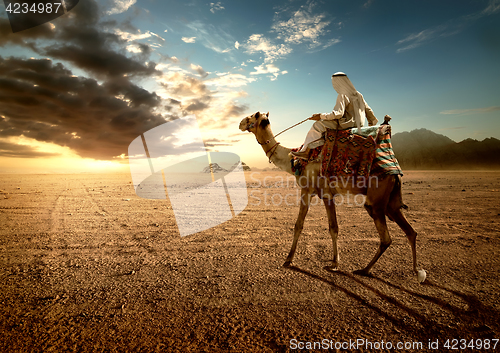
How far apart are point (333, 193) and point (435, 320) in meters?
2.59

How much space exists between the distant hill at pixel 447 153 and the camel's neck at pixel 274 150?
5035 inches

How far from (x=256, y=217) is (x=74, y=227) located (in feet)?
21.8

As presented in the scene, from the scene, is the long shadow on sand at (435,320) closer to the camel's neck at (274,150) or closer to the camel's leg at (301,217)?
the camel's leg at (301,217)

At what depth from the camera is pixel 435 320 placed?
11.0 feet

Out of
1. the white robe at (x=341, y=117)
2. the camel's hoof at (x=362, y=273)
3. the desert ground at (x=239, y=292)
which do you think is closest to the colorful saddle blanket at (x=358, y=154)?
the white robe at (x=341, y=117)

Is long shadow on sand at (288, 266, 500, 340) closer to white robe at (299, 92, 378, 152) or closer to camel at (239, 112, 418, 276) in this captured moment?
camel at (239, 112, 418, 276)

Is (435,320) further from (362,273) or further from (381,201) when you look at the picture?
(381,201)

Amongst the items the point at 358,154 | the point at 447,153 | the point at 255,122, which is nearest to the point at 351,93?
the point at 358,154

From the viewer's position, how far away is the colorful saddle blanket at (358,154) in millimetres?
4527

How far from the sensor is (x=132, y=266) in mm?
5160

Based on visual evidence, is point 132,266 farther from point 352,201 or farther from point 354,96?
point 352,201

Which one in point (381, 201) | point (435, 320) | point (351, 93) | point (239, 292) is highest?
point (351, 93)

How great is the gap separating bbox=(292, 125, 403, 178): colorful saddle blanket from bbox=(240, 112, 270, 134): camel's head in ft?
5.09

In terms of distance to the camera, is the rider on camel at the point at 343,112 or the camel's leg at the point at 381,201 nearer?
the camel's leg at the point at 381,201
